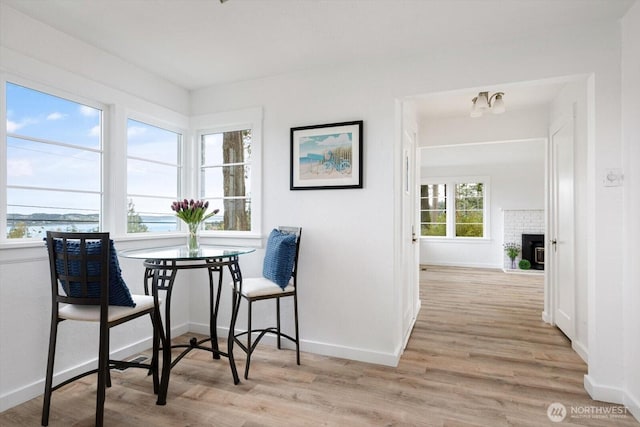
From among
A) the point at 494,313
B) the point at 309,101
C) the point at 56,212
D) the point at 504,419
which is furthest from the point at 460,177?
the point at 56,212

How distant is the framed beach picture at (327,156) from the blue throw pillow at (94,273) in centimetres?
157

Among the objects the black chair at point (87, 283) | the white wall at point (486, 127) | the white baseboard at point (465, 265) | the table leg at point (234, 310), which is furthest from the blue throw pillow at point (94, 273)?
the white baseboard at point (465, 265)

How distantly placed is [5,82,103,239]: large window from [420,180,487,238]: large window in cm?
742

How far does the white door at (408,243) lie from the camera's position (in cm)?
324

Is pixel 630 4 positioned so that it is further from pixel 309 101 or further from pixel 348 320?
pixel 348 320

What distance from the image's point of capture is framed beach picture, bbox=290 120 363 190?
293 centimetres

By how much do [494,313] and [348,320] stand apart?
95.5 inches

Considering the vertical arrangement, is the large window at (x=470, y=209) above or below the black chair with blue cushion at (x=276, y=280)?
above

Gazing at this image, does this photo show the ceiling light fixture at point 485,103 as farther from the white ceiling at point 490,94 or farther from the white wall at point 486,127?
the white wall at point 486,127

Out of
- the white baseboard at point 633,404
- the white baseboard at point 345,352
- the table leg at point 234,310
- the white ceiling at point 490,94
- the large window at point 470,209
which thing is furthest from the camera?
the large window at point 470,209

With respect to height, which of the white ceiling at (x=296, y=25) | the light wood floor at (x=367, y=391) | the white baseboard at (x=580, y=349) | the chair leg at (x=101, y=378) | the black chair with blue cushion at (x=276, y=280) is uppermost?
the white ceiling at (x=296, y=25)

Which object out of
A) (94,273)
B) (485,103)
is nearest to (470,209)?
(485,103)

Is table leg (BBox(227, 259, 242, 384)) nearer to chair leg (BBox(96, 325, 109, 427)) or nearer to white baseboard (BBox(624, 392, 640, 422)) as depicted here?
chair leg (BBox(96, 325, 109, 427))

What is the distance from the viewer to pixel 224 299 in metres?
3.47
